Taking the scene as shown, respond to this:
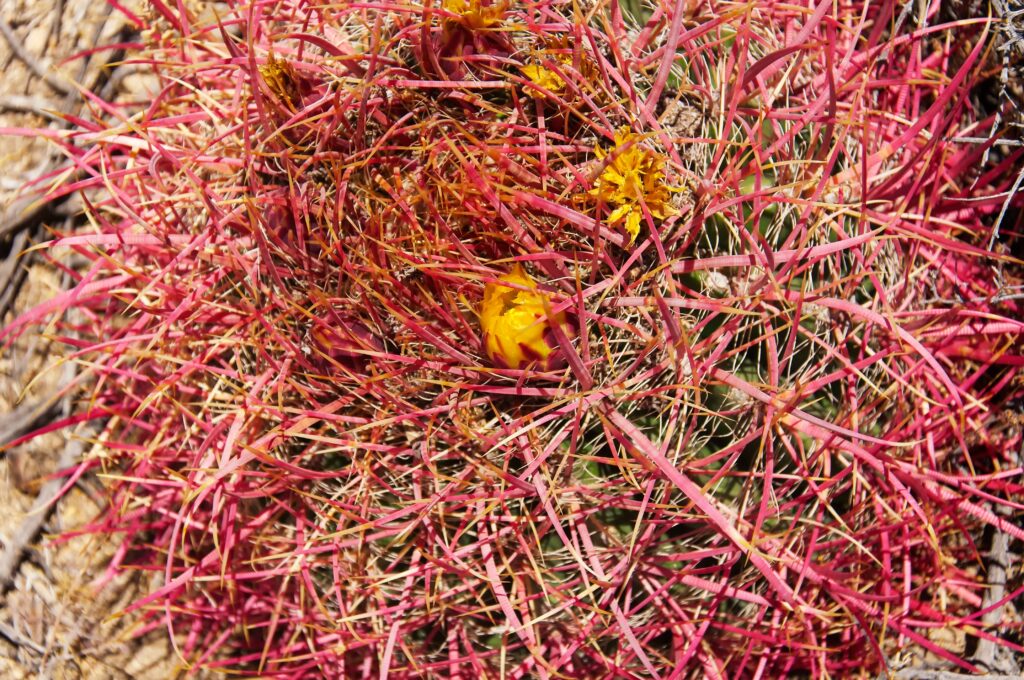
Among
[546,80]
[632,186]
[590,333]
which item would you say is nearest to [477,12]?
[546,80]

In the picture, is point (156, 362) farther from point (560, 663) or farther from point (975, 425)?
point (975, 425)

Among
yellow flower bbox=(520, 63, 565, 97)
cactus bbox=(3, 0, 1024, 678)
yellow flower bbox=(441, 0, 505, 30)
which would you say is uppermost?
yellow flower bbox=(441, 0, 505, 30)

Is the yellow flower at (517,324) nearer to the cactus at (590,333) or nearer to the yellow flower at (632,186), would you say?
the cactus at (590,333)

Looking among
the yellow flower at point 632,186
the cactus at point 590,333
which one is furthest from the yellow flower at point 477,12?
the yellow flower at point 632,186

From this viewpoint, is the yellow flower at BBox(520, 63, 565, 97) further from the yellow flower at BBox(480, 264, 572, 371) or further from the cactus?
the yellow flower at BBox(480, 264, 572, 371)

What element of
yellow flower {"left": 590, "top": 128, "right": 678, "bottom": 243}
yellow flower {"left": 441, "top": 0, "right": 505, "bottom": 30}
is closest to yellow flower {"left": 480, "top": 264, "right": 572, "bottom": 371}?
yellow flower {"left": 590, "top": 128, "right": 678, "bottom": 243}

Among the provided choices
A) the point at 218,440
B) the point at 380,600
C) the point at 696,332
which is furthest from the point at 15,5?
the point at 696,332
